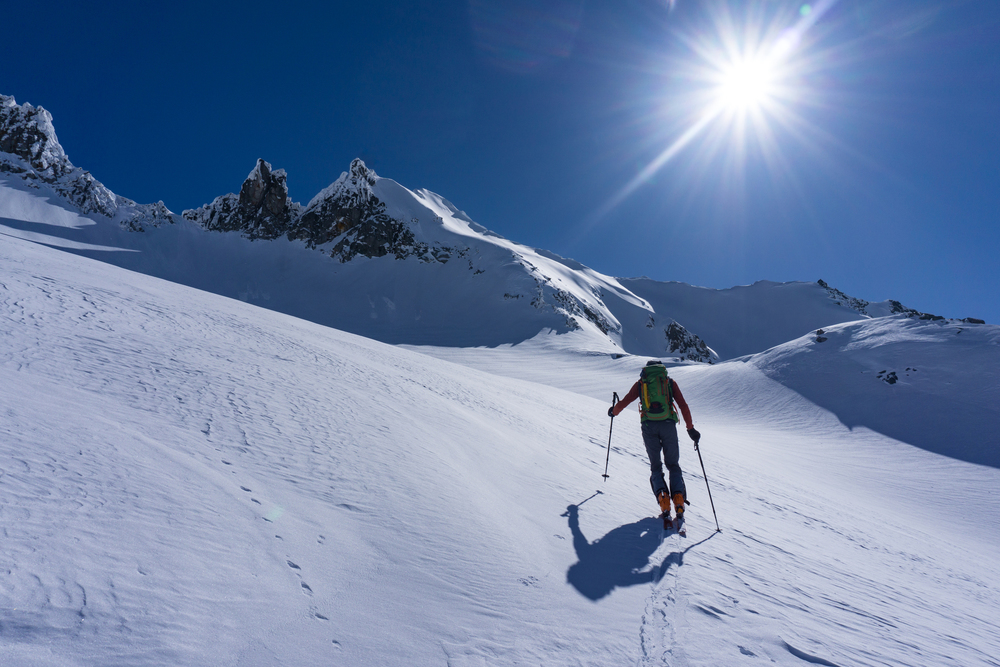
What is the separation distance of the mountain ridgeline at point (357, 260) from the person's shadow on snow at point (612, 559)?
3587 cm

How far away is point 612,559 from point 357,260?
6939cm

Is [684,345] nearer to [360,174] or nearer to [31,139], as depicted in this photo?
[360,174]

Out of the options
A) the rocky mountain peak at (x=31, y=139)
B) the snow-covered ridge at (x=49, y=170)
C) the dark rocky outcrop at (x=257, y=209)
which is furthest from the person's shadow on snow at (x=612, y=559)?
the rocky mountain peak at (x=31, y=139)

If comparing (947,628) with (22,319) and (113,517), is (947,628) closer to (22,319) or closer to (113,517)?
(113,517)

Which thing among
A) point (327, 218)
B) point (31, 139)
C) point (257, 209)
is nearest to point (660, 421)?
point (327, 218)

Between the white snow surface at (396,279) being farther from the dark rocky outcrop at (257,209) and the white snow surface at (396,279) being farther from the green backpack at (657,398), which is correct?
the green backpack at (657,398)

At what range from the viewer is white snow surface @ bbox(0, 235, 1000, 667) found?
7.11 feet

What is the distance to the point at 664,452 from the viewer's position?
18.2 ft

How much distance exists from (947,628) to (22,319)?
11.7m

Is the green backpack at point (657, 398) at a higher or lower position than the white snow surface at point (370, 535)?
higher

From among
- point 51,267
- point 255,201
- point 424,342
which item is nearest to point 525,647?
point 51,267

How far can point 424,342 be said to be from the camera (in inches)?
1716

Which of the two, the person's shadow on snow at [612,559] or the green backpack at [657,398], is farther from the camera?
the green backpack at [657,398]

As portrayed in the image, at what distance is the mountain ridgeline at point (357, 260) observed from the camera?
52156mm
